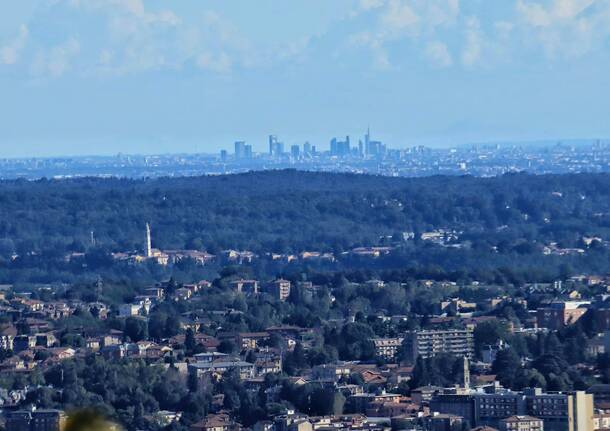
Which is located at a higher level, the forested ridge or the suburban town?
the suburban town

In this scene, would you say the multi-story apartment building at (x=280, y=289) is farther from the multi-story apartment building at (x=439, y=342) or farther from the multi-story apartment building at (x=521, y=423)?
the multi-story apartment building at (x=521, y=423)

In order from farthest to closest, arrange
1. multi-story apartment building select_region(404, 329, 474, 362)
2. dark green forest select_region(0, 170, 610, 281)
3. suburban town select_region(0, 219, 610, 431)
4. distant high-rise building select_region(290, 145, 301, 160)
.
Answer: distant high-rise building select_region(290, 145, 301, 160)
dark green forest select_region(0, 170, 610, 281)
multi-story apartment building select_region(404, 329, 474, 362)
suburban town select_region(0, 219, 610, 431)

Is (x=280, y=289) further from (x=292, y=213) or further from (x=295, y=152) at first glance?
(x=295, y=152)

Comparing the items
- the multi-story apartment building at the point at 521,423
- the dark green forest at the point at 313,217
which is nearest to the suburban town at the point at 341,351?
the multi-story apartment building at the point at 521,423

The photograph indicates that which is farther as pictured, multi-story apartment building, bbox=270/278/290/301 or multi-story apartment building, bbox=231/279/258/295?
multi-story apartment building, bbox=231/279/258/295

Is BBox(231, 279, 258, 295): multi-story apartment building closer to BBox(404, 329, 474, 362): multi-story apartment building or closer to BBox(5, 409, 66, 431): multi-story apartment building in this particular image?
BBox(404, 329, 474, 362): multi-story apartment building

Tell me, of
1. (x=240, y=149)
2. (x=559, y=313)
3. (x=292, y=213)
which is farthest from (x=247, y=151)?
(x=559, y=313)

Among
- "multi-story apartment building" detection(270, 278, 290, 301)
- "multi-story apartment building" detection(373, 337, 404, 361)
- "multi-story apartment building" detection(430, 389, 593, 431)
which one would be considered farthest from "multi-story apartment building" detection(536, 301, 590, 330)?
"multi-story apartment building" detection(430, 389, 593, 431)
